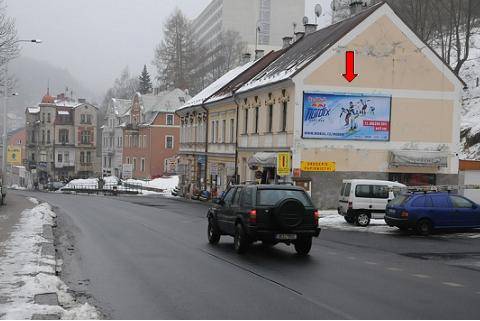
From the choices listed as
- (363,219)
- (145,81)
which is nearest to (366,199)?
(363,219)

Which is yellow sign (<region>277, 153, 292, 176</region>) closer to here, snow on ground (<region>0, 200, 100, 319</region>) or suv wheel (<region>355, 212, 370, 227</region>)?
suv wheel (<region>355, 212, 370, 227</region>)

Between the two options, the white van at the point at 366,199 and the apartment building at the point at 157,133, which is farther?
the apartment building at the point at 157,133

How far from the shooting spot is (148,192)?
223 ft

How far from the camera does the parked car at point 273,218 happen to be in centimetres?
1469

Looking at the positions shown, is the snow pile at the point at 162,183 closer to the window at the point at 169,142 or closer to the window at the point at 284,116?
the window at the point at 169,142

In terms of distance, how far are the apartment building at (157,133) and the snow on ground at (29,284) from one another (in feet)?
200

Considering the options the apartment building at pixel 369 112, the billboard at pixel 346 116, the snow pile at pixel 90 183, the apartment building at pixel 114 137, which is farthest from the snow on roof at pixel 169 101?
the billboard at pixel 346 116

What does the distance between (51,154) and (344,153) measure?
78152 millimetres

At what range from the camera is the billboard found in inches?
1291

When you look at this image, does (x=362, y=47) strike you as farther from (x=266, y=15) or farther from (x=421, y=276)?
(x=266, y=15)

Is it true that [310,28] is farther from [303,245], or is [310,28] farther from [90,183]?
[90,183]

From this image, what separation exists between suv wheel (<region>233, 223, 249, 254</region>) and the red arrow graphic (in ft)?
65.3

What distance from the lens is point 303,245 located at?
15.3 m

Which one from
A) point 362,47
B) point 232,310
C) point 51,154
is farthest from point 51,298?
point 51,154
